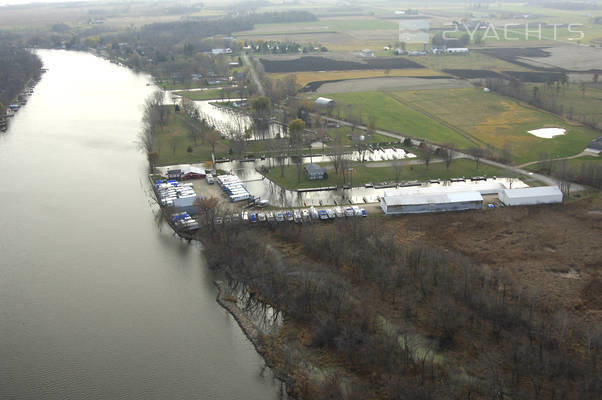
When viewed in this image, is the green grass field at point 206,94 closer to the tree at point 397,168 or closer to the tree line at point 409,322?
the tree at point 397,168

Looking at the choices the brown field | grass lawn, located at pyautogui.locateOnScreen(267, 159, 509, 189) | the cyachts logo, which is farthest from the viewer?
the cyachts logo

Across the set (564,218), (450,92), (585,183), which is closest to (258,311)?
(564,218)

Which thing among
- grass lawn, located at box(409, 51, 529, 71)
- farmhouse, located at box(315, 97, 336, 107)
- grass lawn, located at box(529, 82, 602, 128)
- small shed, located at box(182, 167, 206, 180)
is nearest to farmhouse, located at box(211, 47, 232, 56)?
grass lawn, located at box(409, 51, 529, 71)

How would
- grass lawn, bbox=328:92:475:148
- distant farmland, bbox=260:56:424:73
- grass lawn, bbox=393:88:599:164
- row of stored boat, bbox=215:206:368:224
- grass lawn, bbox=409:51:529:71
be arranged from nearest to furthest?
row of stored boat, bbox=215:206:368:224
grass lawn, bbox=393:88:599:164
grass lawn, bbox=328:92:475:148
grass lawn, bbox=409:51:529:71
distant farmland, bbox=260:56:424:73

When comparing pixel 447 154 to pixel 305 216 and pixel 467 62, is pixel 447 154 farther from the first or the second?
pixel 467 62

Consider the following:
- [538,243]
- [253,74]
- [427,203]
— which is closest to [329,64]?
[253,74]

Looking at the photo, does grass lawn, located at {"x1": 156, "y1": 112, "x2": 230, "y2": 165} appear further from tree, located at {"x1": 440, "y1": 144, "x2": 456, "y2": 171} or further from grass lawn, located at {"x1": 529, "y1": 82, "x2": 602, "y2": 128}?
grass lawn, located at {"x1": 529, "y1": 82, "x2": 602, "y2": 128}

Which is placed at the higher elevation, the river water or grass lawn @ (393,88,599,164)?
grass lawn @ (393,88,599,164)

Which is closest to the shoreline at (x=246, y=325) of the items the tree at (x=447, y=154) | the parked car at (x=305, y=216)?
the parked car at (x=305, y=216)
